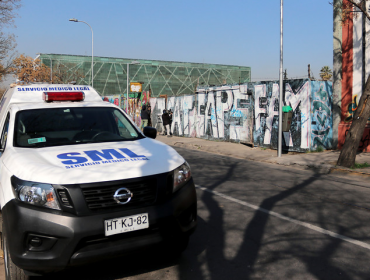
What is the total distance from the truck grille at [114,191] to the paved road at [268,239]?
848 mm

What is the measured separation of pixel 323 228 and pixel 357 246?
0.72 metres

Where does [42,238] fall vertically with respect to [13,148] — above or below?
below

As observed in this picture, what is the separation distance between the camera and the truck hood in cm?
327

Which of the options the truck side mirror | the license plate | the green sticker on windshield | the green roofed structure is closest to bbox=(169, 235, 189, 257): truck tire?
the license plate

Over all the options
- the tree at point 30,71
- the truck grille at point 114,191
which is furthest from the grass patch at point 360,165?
the tree at point 30,71

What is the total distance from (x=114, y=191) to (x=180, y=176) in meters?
0.75

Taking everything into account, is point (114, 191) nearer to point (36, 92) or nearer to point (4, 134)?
point (4, 134)

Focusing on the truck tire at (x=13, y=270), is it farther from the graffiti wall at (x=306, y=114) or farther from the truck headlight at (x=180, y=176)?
the graffiti wall at (x=306, y=114)

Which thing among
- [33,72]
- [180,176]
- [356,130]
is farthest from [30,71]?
[180,176]

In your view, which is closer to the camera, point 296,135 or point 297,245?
point 297,245

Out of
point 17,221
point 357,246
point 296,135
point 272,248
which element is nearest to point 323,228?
point 357,246

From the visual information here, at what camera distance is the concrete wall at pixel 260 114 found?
566 inches

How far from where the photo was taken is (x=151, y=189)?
3498 mm

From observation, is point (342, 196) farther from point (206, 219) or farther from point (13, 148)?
point (13, 148)
